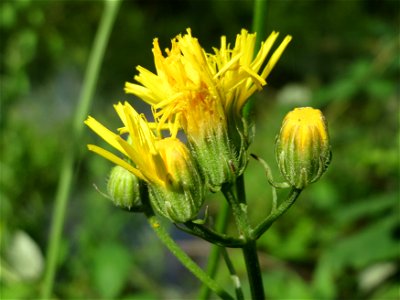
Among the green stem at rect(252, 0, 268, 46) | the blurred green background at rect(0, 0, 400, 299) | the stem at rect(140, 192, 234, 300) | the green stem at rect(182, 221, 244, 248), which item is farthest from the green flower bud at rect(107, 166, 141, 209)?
the blurred green background at rect(0, 0, 400, 299)

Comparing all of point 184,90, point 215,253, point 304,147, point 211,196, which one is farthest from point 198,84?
point 211,196

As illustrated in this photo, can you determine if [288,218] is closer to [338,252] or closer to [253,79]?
[338,252]

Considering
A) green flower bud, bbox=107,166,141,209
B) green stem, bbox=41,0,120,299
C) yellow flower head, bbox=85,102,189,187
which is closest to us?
yellow flower head, bbox=85,102,189,187

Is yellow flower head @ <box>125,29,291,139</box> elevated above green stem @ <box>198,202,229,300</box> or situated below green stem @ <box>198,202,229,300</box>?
above

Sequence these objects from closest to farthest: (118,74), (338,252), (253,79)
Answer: (253,79)
(338,252)
(118,74)

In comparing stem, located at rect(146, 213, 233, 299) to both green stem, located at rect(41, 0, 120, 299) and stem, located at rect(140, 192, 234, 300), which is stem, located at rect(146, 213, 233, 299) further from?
green stem, located at rect(41, 0, 120, 299)

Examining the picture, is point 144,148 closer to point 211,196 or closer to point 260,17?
point 260,17

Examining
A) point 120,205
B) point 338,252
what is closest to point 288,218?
point 338,252
